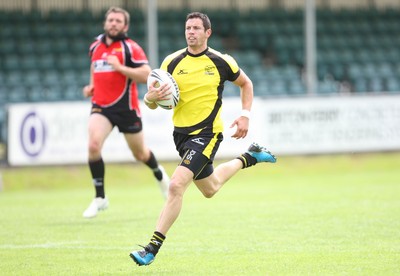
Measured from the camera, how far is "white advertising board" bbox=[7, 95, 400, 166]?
1722cm

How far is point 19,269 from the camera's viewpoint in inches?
308

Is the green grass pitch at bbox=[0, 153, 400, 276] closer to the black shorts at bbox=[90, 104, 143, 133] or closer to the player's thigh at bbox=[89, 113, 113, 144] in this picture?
the player's thigh at bbox=[89, 113, 113, 144]

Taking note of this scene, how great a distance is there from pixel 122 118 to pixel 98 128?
391 mm

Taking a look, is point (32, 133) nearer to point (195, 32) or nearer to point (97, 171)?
point (97, 171)

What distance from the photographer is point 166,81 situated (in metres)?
8.14

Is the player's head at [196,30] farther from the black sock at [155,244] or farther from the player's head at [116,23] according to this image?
the player's head at [116,23]

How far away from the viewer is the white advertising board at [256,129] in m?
17.2

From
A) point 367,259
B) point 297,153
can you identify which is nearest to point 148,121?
point 297,153

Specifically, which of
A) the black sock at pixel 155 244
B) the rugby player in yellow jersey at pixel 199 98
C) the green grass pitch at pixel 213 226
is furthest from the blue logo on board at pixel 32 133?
the black sock at pixel 155 244

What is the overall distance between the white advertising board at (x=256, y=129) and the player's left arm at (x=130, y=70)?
19.7 feet

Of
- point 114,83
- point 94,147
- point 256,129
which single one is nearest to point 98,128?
point 94,147

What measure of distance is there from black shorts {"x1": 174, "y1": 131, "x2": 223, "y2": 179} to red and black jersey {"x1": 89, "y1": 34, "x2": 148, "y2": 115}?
337 cm

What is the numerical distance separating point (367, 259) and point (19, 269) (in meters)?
3.04

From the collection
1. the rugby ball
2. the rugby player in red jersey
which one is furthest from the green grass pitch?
the rugby ball
